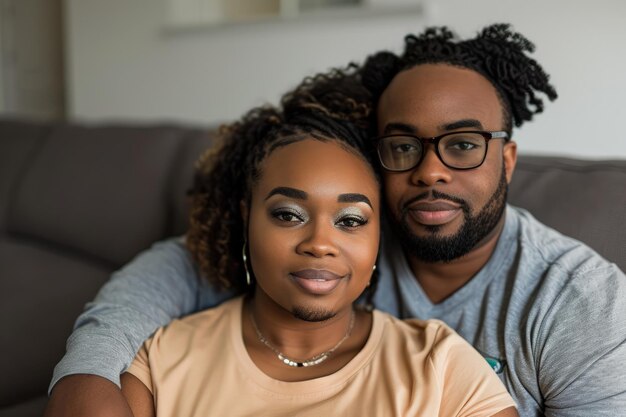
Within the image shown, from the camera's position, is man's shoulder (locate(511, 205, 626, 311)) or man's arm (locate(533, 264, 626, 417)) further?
man's shoulder (locate(511, 205, 626, 311))

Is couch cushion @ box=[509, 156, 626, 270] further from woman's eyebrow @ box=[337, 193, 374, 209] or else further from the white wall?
the white wall

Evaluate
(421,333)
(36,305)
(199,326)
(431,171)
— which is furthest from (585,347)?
(36,305)

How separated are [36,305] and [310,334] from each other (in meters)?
1.15

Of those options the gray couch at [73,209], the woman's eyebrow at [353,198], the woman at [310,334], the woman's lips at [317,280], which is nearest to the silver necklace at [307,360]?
the woman at [310,334]

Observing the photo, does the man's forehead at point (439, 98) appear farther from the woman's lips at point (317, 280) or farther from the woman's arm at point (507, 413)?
the woman's arm at point (507, 413)

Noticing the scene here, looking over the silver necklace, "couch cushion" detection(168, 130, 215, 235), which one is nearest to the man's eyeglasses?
the silver necklace

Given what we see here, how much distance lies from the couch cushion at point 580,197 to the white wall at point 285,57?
0.77 meters

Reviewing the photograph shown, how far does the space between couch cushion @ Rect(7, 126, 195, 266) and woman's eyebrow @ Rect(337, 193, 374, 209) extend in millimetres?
1069

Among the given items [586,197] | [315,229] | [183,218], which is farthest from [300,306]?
[183,218]

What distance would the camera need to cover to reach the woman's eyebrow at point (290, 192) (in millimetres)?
1332

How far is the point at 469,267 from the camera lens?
1.57 metres

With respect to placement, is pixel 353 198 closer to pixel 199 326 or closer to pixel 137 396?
pixel 199 326

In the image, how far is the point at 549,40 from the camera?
248 centimetres

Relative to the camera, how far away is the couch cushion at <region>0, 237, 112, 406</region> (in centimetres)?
195
